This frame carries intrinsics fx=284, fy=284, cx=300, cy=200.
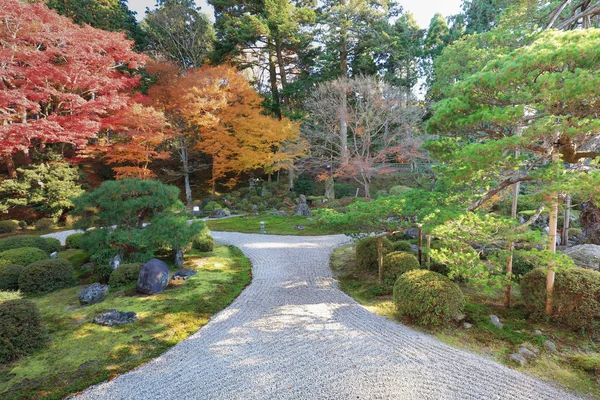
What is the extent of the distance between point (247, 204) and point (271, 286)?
11.5 m

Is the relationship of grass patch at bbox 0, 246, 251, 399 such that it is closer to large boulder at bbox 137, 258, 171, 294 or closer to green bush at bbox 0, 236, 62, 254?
large boulder at bbox 137, 258, 171, 294

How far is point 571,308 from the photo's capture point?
481 cm

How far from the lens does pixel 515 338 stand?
471cm

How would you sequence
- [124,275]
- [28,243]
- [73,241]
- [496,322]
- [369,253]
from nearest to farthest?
[496,322] < [124,275] < [369,253] < [28,243] < [73,241]

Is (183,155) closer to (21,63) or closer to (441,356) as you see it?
(21,63)

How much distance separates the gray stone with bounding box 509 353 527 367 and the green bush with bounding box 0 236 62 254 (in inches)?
483

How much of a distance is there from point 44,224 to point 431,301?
16992mm

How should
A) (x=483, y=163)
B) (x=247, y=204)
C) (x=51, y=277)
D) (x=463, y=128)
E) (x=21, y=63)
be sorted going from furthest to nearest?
(x=247, y=204)
(x=21, y=63)
(x=51, y=277)
(x=463, y=128)
(x=483, y=163)

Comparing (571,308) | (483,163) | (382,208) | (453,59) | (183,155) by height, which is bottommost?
(571,308)

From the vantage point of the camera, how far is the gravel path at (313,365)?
360 centimetres

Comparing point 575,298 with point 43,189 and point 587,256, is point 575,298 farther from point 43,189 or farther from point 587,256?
point 43,189

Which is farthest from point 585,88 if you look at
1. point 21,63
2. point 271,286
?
point 21,63

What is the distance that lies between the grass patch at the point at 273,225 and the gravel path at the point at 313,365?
22.4ft

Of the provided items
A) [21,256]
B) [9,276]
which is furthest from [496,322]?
[21,256]
